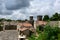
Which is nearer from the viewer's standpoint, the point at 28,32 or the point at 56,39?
the point at 56,39

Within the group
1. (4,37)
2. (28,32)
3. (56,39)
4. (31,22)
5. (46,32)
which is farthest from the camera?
(31,22)

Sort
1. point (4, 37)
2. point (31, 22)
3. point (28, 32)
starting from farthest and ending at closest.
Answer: point (31, 22), point (28, 32), point (4, 37)

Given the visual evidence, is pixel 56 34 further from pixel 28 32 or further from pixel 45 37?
pixel 28 32

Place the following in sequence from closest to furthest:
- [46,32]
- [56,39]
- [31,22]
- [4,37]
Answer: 1. [56,39]
2. [46,32]
3. [4,37]
4. [31,22]

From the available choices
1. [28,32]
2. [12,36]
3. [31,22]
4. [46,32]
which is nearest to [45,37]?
[46,32]

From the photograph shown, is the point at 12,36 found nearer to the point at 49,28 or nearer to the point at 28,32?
the point at 49,28

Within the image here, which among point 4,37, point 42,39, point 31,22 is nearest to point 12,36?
point 4,37

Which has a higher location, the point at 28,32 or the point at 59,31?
the point at 59,31

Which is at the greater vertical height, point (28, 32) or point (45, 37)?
point (45, 37)

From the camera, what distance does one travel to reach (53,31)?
29.0 feet

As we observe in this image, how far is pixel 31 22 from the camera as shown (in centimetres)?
8025

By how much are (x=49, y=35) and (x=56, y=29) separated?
351 mm

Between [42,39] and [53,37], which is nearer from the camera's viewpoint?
[53,37]

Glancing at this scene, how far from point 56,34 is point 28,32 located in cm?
5178
